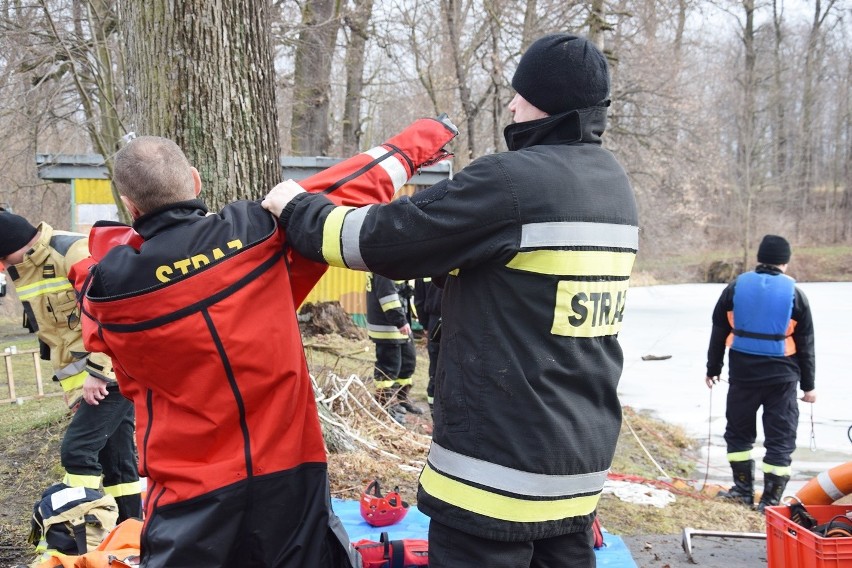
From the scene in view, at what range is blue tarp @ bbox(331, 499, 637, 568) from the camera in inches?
173

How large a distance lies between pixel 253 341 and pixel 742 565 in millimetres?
3845

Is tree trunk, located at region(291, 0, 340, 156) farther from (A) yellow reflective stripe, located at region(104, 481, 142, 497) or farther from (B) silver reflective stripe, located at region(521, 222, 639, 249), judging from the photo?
(B) silver reflective stripe, located at region(521, 222, 639, 249)

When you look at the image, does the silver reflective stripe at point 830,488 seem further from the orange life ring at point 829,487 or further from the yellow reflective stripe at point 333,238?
the yellow reflective stripe at point 333,238

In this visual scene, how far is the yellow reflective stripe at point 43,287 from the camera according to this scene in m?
4.62

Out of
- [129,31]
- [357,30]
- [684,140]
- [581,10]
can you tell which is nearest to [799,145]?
[684,140]

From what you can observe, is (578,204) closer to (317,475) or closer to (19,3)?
(317,475)

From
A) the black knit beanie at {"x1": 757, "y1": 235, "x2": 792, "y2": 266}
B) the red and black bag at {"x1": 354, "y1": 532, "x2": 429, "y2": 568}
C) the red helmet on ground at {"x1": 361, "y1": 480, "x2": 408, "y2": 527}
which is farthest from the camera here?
the black knit beanie at {"x1": 757, "y1": 235, "x2": 792, "y2": 266}

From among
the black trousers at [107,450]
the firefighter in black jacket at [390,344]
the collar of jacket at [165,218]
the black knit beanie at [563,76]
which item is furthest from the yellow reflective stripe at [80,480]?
the firefighter in black jacket at [390,344]

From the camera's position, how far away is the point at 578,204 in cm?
223

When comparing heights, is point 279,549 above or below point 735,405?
above

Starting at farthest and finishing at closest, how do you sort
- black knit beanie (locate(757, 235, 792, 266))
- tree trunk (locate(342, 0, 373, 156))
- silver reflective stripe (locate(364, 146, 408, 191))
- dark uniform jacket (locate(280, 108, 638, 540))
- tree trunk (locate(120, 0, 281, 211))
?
tree trunk (locate(342, 0, 373, 156))
black knit beanie (locate(757, 235, 792, 266))
tree trunk (locate(120, 0, 281, 211))
silver reflective stripe (locate(364, 146, 408, 191))
dark uniform jacket (locate(280, 108, 638, 540))

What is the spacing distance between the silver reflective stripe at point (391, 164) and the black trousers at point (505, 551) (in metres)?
1.12

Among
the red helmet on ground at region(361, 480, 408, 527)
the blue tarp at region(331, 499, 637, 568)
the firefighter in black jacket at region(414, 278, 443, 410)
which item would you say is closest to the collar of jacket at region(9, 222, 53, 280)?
the blue tarp at region(331, 499, 637, 568)

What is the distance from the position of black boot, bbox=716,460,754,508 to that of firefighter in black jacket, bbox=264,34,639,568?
4996mm
